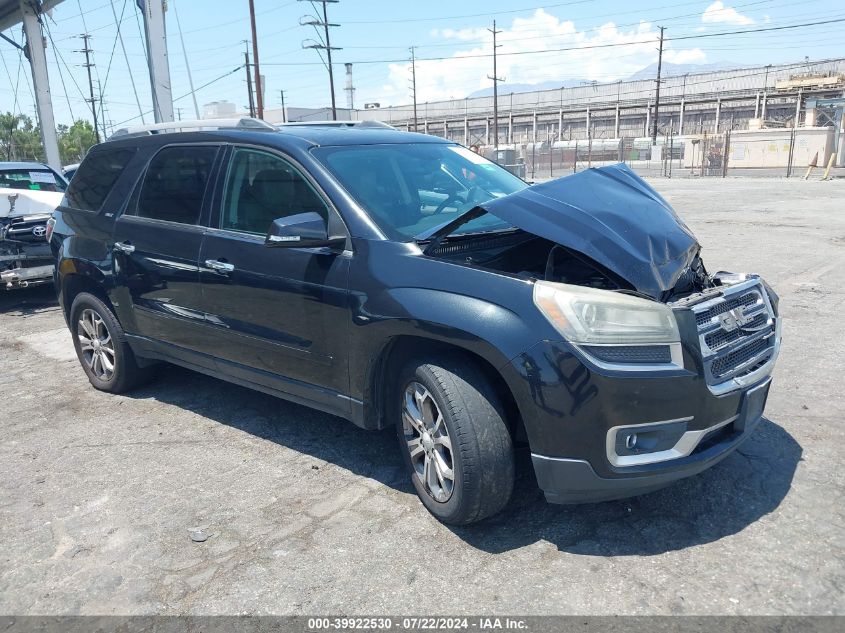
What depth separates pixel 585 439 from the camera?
2.81 m

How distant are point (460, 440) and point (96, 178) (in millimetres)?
3848

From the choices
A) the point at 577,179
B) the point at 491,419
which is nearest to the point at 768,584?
the point at 491,419

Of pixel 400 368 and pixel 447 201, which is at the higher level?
pixel 447 201

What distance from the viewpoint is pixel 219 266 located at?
4113 millimetres

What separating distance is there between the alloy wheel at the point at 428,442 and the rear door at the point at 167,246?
169 centimetres

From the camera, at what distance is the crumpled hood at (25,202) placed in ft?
28.4

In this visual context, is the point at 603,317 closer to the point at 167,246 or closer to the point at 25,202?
the point at 167,246

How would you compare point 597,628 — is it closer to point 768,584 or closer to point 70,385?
point 768,584

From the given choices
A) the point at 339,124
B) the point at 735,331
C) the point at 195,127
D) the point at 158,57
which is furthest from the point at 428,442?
the point at 158,57

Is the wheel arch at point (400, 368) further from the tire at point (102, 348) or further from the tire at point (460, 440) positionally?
the tire at point (102, 348)

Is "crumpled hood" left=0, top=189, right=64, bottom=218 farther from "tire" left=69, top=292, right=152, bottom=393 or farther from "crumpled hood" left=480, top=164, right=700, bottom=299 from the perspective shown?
"crumpled hood" left=480, top=164, right=700, bottom=299

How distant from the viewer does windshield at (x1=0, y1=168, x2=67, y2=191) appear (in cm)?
945

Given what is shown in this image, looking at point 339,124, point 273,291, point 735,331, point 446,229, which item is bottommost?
point 735,331

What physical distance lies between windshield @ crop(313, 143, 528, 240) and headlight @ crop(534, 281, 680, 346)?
34.4 inches
